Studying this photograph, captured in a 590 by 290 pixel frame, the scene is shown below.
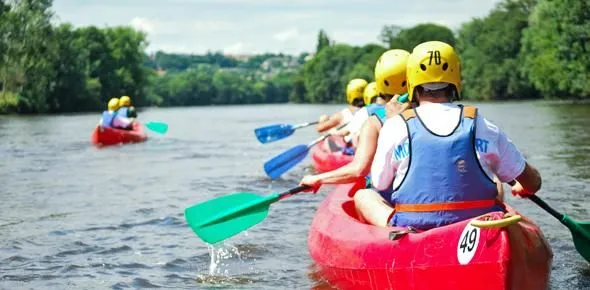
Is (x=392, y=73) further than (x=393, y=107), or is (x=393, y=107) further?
(x=392, y=73)

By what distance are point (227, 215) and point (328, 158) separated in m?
7.21

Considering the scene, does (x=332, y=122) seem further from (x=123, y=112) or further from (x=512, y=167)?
(x=123, y=112)

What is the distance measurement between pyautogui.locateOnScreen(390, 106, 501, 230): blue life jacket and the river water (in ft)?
5.27

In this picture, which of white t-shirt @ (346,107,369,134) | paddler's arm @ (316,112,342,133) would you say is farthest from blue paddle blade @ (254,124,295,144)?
white t-shirt @ (346,107,369,134)

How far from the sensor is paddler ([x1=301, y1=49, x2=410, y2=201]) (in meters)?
6.06

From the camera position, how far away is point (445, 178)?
16.6 feet

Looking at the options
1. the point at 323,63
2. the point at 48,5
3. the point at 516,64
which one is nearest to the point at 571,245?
the point at 48,5

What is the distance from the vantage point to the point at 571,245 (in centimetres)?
792

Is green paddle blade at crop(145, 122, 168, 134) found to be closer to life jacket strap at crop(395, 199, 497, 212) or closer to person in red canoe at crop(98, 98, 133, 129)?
person in red canoe at crop(98, 98, 133, 129)

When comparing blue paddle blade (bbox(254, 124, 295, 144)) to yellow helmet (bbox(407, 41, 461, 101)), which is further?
blue paddle blade (bbox(254, 124, 295, 144))

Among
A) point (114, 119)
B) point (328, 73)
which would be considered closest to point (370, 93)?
point (114, 119)

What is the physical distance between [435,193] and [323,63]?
114946 millimetres

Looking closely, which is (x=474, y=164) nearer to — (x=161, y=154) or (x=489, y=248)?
(x=489, y=248)

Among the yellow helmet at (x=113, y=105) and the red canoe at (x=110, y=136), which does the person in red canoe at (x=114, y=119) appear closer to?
the yellow helmet at (x=113, y=105)
